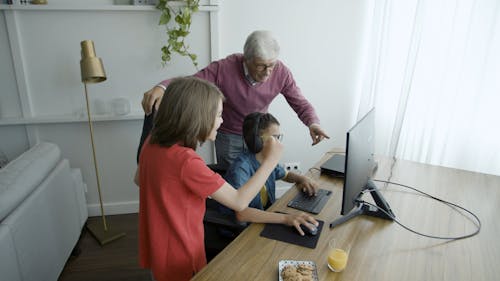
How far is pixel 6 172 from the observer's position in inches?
70.0

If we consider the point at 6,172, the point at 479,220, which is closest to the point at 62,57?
the point at 6,172

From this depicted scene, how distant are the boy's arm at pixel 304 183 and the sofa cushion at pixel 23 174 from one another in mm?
1434

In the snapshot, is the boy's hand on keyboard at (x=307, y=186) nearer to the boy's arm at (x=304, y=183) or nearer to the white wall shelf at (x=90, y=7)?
the boy's arm at (x=304, y=183)

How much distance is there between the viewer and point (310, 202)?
158 centimetres

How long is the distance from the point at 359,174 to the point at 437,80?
163 centimetres

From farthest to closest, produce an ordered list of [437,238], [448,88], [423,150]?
[423,150], [448,88], [437,238]

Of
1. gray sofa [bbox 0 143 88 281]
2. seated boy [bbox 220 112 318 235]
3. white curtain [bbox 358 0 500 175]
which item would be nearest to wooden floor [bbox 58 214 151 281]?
gray sofa [bbox 0 143 88 281]

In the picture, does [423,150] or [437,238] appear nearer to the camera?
[437,238]

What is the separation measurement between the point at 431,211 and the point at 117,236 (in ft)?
7.17

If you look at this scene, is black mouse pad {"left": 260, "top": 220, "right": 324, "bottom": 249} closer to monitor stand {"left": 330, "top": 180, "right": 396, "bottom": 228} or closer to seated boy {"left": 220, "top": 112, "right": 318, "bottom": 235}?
seated boy {"left": 220, "top": 112, "right": 318, "bottom": 235}

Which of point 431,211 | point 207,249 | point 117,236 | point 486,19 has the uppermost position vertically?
point 486,19

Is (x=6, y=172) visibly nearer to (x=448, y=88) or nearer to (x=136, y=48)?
(x=136, y=48)

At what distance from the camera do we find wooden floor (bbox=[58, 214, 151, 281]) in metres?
2.17

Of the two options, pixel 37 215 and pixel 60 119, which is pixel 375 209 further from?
pixel 60 119
